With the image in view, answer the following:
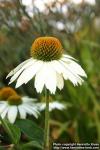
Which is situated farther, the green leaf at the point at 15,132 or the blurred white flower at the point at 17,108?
the blurred white flower at the point at 17,108

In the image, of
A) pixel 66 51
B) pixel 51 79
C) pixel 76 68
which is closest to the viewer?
pixel 51 79

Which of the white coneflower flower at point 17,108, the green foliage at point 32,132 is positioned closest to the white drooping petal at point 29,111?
the white coneflower flower at point 17,108

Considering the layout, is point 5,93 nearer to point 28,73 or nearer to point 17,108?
point 17,108

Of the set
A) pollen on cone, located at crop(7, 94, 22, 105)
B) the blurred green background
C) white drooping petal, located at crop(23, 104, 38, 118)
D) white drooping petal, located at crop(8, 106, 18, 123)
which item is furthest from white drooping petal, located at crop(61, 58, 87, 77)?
the blurred green background

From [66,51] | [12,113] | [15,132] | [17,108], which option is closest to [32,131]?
[15,132]

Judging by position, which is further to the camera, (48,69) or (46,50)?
(46,50)

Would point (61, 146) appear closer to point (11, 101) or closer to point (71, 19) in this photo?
point (11, 101)

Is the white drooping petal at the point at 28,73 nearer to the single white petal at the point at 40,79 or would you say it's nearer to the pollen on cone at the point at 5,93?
the single white petal at the point at 40,79
